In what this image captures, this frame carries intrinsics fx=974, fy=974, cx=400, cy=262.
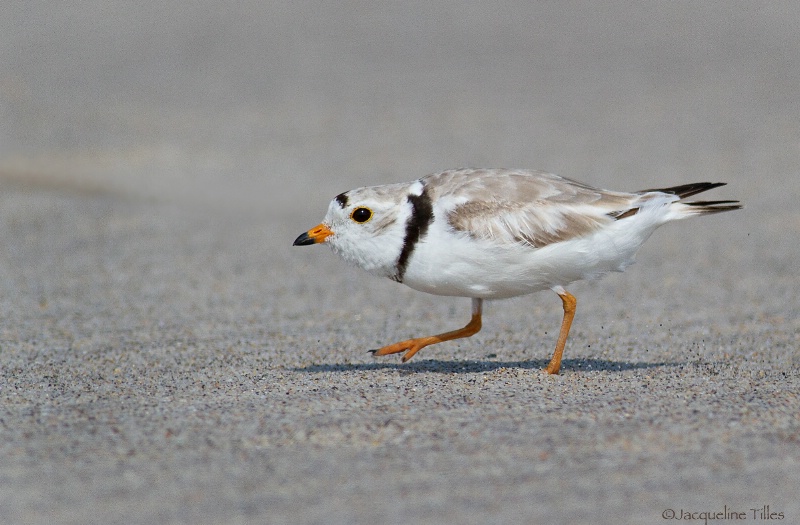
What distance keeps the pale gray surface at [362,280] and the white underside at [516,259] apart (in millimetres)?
471

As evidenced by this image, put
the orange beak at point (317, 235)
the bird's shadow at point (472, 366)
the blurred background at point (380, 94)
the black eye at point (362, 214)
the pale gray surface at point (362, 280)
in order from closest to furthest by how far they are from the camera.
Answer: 1. the pale gray surface at point (362, 280)
2. the black eye at point (362, 214)
3. the orange beak at point (317, 235)
4. the bird's shadow at point (472, 366)
5. the blurred background at point (380, 94)

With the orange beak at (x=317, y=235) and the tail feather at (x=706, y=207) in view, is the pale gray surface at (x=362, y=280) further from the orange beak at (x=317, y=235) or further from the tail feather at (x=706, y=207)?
the tail feather at (x=706, y=207)

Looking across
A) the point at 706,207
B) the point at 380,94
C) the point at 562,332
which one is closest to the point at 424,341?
the point at 562,332

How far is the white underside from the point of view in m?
4.74

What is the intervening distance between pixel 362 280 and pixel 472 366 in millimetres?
2844

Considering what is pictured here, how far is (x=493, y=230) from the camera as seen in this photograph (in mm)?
4754

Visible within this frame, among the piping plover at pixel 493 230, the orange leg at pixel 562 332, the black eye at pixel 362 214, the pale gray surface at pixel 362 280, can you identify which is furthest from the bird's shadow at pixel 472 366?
the black eye at pixel 362 214

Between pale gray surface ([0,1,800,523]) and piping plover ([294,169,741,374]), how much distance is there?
0.51 meters

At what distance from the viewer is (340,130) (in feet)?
41.3

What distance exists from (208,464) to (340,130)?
367 inches

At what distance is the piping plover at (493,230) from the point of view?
4762 millimetres

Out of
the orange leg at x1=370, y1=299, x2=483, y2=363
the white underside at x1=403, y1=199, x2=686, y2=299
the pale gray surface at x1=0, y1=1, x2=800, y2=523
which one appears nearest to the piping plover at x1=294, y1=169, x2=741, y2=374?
the white underside at x1=403, y1=199, x2=686, y2=299

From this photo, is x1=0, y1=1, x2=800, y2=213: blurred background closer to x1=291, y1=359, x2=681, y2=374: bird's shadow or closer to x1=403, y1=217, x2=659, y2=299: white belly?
x1=291, y1=359, x2=681, y2=374: bird's shadow

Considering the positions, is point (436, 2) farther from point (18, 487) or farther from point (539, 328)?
point (18, 487)
